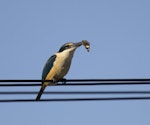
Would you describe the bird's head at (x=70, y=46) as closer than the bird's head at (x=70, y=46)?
Yes

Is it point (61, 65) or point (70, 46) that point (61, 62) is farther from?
point (70, 46)

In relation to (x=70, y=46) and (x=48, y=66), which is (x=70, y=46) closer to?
(x=70, y=46)

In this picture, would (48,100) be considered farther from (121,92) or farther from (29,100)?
(121,92)

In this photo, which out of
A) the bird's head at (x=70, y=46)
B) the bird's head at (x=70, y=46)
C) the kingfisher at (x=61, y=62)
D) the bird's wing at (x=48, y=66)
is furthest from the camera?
the bird's wing at (x=48, y=66)

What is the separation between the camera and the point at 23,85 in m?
8.68

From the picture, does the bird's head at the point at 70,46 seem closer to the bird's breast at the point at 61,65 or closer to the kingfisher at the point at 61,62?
the kingfisher at the point at 61,62

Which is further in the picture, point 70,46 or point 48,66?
point 48,66

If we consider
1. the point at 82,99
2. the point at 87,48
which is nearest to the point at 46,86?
the point at 87,48

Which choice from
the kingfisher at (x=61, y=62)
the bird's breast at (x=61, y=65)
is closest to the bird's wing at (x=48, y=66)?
the kingfisher at (x=61, y=62)

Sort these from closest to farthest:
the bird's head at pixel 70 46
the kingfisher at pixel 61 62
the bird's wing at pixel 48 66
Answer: the bird's head at pixel 70 46
the kingfisher at pixel 61 62
the bird's wing at pixel 48 66

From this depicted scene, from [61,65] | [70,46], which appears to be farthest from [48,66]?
[70,46]

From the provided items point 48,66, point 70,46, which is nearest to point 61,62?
point 70,46

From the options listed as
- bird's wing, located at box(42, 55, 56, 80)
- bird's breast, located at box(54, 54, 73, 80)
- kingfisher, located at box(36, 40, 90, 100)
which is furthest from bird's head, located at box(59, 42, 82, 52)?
bird's wing, located at box(42, 55, 56, 80)

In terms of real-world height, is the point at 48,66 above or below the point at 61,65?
above
